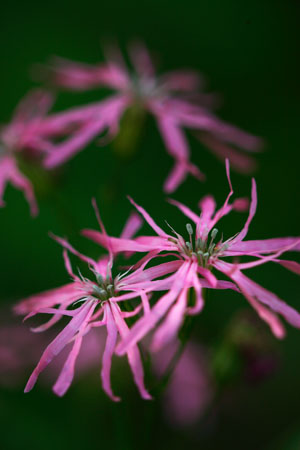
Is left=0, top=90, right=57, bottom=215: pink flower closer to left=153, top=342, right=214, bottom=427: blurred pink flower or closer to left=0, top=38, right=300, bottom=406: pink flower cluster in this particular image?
left=0, top=38, right=300, bottom=406: pink flower cluster

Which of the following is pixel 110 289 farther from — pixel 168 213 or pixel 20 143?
pixel 168 213

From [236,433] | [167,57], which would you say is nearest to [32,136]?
[236,433]

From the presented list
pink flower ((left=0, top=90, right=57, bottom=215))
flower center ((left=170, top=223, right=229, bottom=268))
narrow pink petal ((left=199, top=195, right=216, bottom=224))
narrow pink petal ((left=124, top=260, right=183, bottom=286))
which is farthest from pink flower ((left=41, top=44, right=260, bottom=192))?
narrow pink petal ((left=124, top=260, right=183, bottom=286))

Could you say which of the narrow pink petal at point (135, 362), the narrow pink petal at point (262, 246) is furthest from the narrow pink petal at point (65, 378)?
the narrow pink petal at point (262, 246)

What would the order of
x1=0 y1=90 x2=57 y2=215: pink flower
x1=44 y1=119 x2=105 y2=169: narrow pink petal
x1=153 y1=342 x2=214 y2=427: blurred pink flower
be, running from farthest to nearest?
1. x1=153 y1=342 x2=214 y2=427: blurred pink flower
2. x1=0 y1=90 x2=57 y2=215: pink flower
3. x1=44 y1=119 x2=105 y2=169: narrow pink petal

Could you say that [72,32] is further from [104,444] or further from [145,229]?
[104,444]

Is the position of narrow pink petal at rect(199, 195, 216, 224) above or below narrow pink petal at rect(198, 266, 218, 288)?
above
